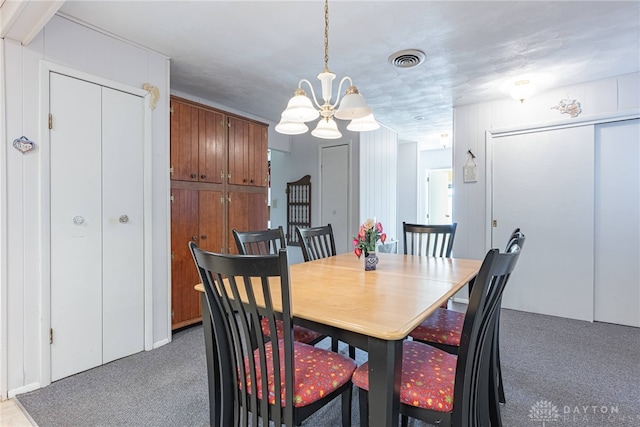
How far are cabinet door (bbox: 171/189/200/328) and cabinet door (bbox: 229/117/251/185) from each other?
1.76ft

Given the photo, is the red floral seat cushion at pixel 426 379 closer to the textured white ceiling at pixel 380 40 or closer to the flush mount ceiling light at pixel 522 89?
the textured white ceiling at pixel 380 40


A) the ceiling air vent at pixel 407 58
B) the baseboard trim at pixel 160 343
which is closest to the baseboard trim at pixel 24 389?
the baseboard trim at pixel 160 343

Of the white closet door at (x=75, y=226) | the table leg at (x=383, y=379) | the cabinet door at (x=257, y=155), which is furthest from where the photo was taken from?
the cabinet door at (x=257, y=155)

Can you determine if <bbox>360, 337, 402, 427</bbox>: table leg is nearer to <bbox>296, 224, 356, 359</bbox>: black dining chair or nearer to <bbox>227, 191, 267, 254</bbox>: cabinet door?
<bbox>296, 224, 356, 359</bbox>: black dining chair

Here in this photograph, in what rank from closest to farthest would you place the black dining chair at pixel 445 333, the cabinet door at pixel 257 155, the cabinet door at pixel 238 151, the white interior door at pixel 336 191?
the black dining chair at pixel 445 333
the cabinet door at pixel 238 151
the cabinet door at pixel 257 155
the white interior door at pixel 336 191

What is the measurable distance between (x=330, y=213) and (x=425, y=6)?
3.18 meters

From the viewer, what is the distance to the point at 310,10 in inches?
79.7

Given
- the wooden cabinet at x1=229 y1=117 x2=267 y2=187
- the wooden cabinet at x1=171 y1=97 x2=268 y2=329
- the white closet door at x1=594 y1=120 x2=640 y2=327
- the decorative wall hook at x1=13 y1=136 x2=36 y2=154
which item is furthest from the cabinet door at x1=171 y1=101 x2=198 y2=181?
the white closet door at x1=594 y1=120 x2=640 y2=327

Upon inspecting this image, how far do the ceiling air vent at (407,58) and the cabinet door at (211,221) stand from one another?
6.79ft

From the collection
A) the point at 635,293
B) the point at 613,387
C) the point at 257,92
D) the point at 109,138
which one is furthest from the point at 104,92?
the point at 635,293

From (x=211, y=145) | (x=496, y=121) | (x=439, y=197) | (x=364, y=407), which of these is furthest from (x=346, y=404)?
(x=439, y=197)

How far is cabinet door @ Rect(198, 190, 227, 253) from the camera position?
10.3ft

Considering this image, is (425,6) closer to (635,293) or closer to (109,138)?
(109,138)

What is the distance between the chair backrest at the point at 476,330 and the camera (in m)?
1.07
